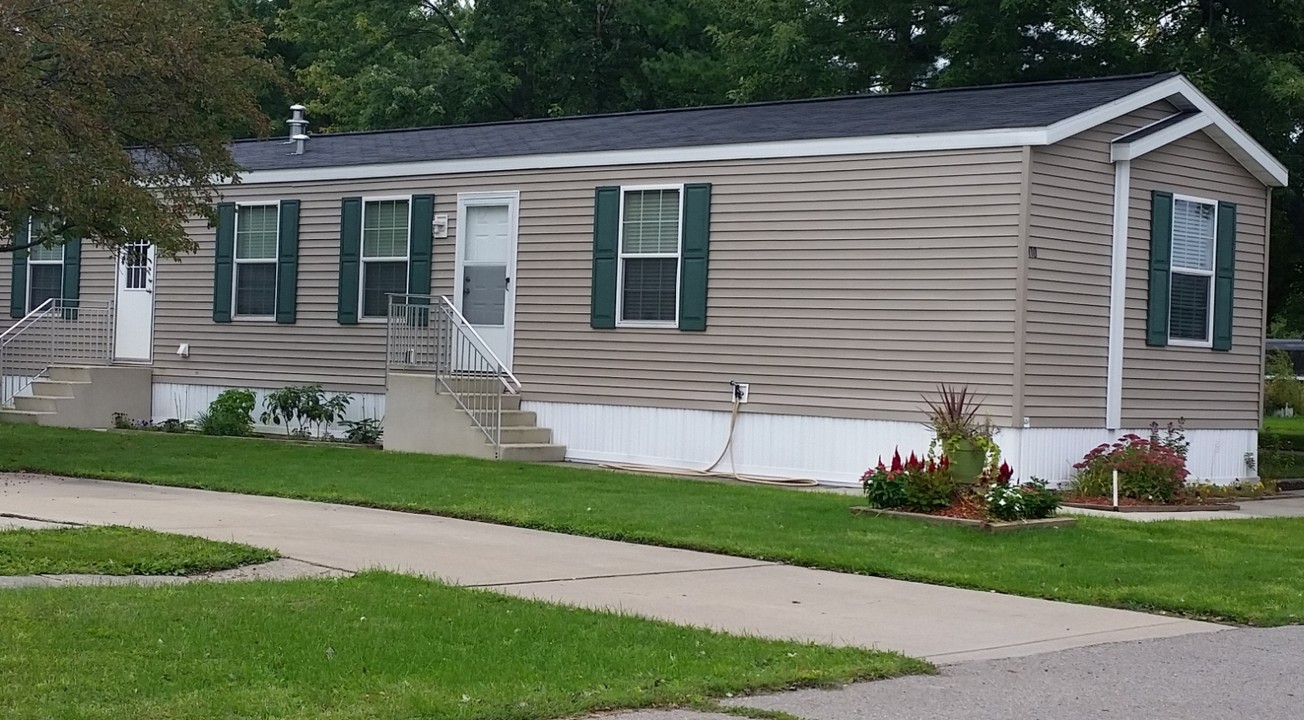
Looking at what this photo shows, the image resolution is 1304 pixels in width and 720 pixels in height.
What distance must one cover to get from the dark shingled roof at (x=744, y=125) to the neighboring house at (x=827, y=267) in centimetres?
6

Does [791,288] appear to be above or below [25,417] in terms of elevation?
above

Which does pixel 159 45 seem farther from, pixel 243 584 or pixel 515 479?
pixel 243 584

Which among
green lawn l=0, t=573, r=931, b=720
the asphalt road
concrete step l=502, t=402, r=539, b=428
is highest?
concrete step l=502, t=402, r=539, b=428

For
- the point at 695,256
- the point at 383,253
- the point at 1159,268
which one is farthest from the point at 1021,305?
the point at 383,253

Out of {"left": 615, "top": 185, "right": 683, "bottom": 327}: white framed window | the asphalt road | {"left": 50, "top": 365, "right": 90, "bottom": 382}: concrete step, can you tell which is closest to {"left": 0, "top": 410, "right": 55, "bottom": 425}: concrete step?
{"left": 50, "top": 365, "right": 90, "bottom": 382}: concrete step

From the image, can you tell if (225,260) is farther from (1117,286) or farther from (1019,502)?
(1019,502)

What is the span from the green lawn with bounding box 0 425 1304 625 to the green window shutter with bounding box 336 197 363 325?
2757 mm

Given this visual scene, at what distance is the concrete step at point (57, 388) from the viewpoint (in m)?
20.1

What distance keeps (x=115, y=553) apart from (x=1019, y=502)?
6.26 m

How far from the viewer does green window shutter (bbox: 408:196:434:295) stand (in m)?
18.2

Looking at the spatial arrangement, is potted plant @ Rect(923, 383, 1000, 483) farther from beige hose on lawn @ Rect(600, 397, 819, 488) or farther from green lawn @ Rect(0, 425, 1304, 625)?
beige hose on lawn @ Rect(600, 397, 819, 488)

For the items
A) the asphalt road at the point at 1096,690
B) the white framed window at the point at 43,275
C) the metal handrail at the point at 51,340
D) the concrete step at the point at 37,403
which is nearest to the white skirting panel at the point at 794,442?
the concrete step at the point at 37,403

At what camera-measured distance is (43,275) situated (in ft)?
71.1

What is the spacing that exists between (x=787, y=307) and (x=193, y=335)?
Result: 8.66 metres
